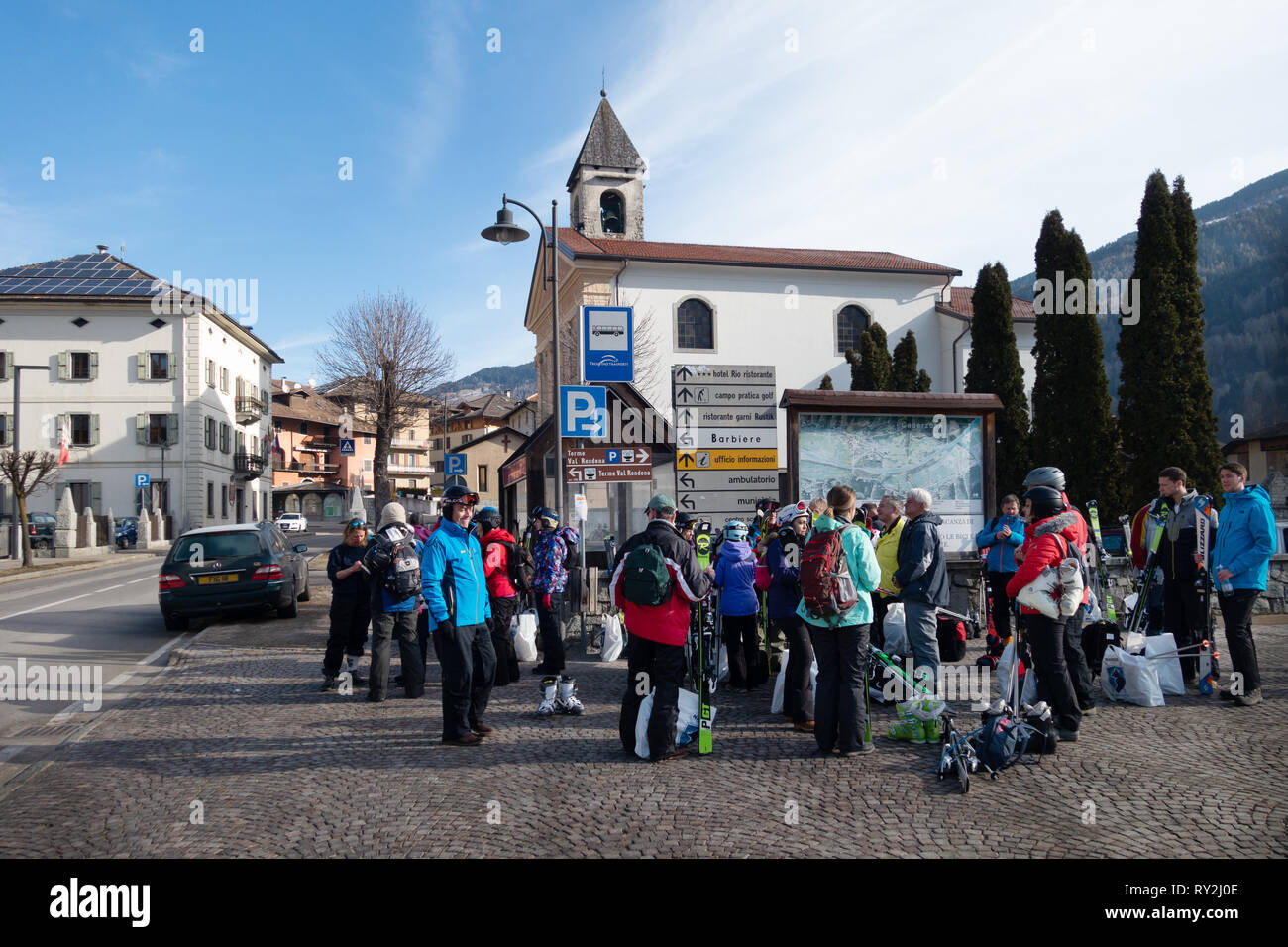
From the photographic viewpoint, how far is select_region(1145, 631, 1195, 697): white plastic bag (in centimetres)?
782

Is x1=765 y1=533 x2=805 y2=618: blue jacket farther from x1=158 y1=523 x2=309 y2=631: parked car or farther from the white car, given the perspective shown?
the white car

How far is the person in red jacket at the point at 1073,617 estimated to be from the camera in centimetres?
648

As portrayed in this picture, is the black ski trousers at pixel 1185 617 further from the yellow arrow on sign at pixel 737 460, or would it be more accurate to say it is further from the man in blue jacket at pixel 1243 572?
the yellow arrow on sign at pixel 737 460

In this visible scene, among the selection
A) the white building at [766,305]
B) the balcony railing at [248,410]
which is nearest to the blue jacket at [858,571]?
the white building at [766,305]

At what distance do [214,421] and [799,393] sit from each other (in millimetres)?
48847

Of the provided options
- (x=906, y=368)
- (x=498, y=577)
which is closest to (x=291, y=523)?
(x=906, y=368)

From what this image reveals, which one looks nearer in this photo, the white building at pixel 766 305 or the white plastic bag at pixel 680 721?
the white plastic bag at pixel 680 721

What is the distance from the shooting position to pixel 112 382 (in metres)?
48.3

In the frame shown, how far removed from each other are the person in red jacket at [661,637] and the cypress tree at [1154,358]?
1790 centimetres

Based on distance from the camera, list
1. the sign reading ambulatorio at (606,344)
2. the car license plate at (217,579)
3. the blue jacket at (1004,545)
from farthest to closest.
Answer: the car license plate at (217,579)
the sign reading ambulatorio at (606,344)
the blue jacket at (1004,545)

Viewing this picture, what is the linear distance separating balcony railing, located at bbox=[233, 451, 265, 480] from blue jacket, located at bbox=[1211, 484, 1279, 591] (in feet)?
189

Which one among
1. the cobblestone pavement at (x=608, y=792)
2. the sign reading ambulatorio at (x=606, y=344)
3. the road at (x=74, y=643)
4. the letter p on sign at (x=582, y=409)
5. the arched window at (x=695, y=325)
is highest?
the arched window at (x=695, y=325)

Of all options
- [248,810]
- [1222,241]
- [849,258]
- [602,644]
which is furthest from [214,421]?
[1222,241]

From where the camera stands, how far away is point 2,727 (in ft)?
25.7
